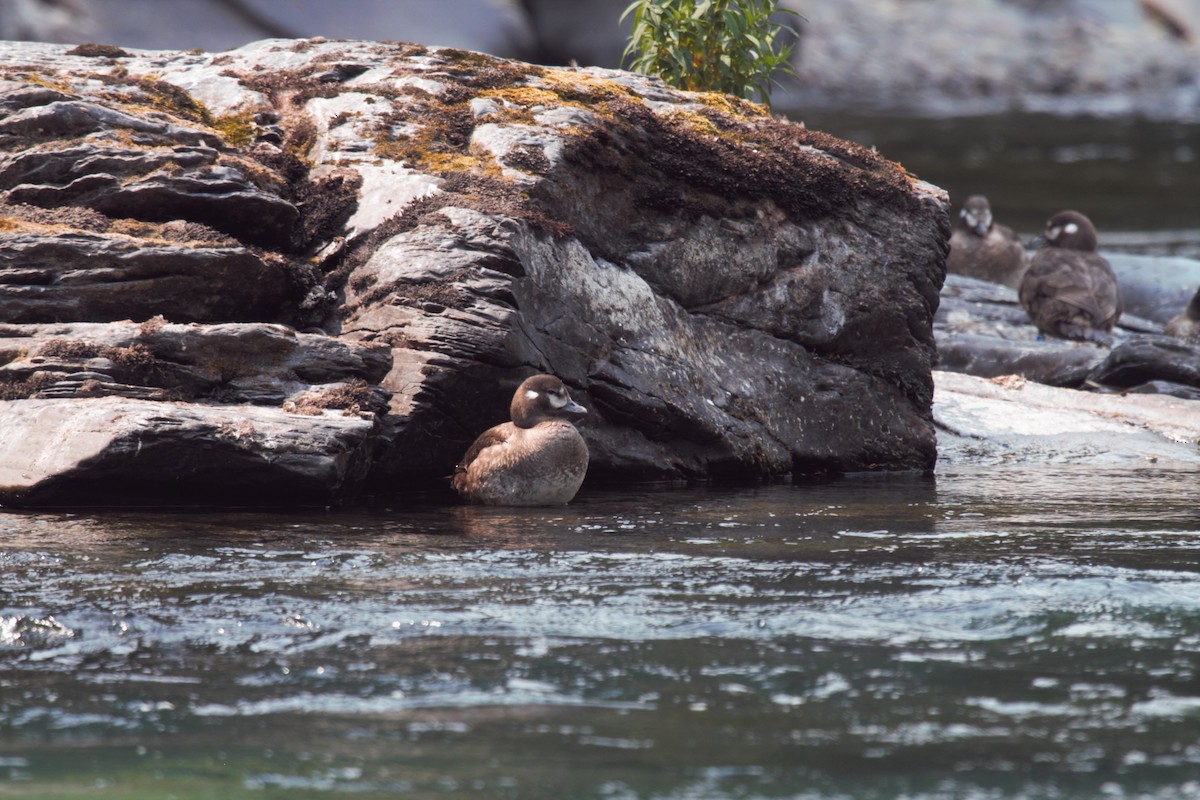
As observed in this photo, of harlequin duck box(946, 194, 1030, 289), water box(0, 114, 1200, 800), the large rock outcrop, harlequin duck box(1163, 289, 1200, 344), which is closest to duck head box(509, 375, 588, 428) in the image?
the large rock outcrop

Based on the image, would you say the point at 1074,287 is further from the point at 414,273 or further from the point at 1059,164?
the point at 1059,164

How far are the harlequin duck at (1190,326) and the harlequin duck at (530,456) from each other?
11542mm

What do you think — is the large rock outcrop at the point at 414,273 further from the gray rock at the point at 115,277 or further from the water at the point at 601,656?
the water at the point at 601,656

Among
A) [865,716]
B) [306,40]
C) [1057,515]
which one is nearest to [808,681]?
[865,716]

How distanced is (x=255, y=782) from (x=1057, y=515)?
4.75 metres

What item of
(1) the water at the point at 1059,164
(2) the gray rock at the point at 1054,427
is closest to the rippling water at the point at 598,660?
(2) the gray rock at the point at 1054,427

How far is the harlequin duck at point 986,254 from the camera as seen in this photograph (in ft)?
65.1

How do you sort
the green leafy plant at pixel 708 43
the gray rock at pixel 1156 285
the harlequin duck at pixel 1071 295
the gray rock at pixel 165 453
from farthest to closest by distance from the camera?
the gray rock at pixel 1156 285 < the harlequin duck at pixel 1071 295 < the green leafy plant at pixel 708 43 < the gray rock at pixel 165 453

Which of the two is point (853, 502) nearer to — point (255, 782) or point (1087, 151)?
point (255, 782)

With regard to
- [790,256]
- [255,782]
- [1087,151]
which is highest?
[1087,151]

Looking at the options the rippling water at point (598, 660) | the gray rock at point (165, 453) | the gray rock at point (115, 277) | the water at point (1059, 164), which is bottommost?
the rippling water at point (598, 660)

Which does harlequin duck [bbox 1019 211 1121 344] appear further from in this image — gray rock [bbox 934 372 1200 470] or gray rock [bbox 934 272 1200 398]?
gray rock [bbox 934 372 1200 470]

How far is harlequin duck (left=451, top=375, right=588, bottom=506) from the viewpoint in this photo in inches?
287

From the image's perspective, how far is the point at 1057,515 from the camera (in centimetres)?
670
